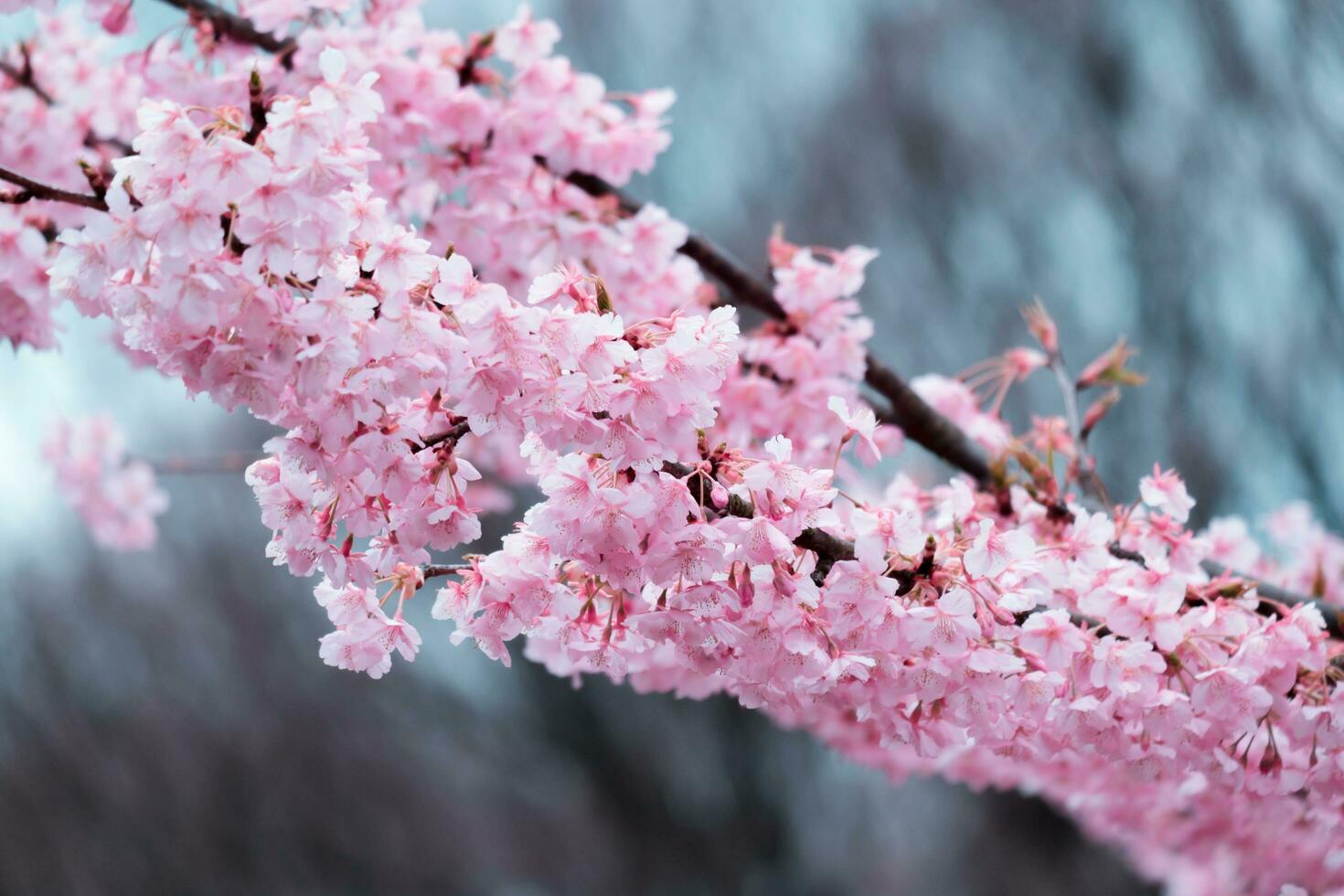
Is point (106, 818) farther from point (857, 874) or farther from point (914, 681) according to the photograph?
point (914, 681)

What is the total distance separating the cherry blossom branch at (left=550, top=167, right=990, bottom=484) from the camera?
1.80 metres

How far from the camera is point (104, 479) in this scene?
11.6 feet

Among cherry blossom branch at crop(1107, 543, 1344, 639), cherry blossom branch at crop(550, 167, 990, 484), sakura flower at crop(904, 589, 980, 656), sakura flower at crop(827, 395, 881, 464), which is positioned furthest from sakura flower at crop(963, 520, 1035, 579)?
cherry blossom branch at crop(550, 167, 990, 484)

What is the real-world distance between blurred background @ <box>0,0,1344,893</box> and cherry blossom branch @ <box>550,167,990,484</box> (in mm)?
2821

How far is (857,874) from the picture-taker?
6012 mm

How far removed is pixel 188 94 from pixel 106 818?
21.3 feet

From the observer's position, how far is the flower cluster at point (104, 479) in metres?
3.52

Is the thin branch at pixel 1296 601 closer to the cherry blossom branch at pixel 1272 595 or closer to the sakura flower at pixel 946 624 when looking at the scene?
the cherry blossom branch at pixel 1272 595

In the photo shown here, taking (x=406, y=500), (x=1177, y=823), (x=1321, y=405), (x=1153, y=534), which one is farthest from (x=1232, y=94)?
(x=406, y=500)

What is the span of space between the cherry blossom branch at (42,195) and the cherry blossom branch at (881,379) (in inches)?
40.9

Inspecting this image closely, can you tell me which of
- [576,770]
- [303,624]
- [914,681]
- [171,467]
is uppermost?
[303,624]

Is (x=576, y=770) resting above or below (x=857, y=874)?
above

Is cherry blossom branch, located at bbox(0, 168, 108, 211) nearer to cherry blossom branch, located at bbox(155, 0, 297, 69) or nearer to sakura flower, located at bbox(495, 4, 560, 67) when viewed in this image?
cherry blossom branch, located at bbox(155, 0, 297, 69)

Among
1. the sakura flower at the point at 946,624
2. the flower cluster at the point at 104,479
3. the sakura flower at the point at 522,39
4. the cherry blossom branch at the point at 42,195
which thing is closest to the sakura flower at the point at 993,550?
the sakura flower at the point at 946,624
